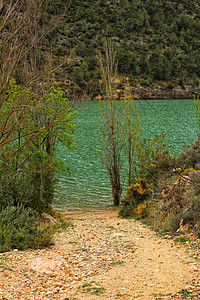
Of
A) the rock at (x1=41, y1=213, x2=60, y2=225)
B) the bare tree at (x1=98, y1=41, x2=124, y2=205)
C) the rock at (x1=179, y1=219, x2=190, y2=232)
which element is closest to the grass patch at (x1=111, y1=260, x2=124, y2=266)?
the rock at (x1=179, y1=219, x2=190, y2=232)

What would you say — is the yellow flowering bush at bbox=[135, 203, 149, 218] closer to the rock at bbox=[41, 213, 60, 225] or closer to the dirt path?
the dirt path

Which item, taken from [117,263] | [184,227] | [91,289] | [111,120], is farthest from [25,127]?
[111,120]

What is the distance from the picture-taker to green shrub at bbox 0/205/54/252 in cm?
609

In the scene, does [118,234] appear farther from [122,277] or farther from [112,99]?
[112,99]

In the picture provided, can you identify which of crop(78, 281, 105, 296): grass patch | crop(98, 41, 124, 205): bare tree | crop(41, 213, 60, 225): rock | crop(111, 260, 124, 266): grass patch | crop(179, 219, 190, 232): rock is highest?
crop(98, 41, 124, 205): bare tree

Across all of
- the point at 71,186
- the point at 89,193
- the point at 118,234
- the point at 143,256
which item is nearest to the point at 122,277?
the point at 143,256

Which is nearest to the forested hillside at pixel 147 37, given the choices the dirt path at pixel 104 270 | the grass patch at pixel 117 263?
the dirt path at pixel 104 270

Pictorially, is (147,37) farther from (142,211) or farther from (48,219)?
(48,219)

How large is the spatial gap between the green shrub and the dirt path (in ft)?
0.81

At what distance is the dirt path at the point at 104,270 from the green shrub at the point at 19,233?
0.81ft

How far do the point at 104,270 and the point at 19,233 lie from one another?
191 centimetres

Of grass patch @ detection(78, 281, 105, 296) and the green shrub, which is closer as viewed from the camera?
grass patch @ detection(78, 281, 105, 296)

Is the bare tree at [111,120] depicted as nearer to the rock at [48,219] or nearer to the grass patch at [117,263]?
the rock at [48,219]

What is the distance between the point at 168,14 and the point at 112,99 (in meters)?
111
